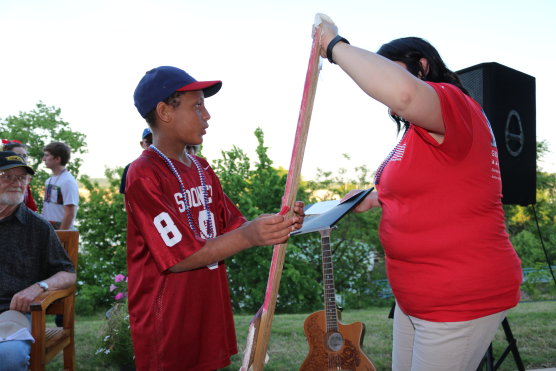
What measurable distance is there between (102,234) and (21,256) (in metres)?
9.48

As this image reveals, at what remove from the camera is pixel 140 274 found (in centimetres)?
178

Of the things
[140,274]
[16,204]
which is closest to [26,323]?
[16,204]

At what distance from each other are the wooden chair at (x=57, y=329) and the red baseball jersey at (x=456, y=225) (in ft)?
7.65

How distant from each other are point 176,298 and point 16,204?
1975 millimetres

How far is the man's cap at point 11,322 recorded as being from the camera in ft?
9.14

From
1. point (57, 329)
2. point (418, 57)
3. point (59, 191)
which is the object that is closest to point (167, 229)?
point (418, 57)

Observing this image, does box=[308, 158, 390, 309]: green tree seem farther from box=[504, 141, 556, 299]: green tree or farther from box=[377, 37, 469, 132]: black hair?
box=[377, 37, 469, 132]: black hair

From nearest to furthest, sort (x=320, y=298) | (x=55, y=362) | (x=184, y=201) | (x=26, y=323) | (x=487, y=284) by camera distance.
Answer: (x=487, y=284) < (x=184, y=201) < (x=26, y=323) < (x=55, y=362) < (x=320, y=298)

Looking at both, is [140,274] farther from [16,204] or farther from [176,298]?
[16,204]

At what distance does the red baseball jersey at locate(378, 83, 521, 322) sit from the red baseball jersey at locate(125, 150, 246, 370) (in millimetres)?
744

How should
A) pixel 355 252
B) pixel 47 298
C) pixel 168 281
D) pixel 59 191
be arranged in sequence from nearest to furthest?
pixel 168 281, pixel 47 298, pixel 59 191, pixel 355 252

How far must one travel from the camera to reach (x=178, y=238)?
164 cm

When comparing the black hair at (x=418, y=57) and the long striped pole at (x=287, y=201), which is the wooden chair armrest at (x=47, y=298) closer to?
the long striped pole at (x=287, y=201)

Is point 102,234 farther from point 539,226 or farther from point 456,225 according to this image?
point 456,225
